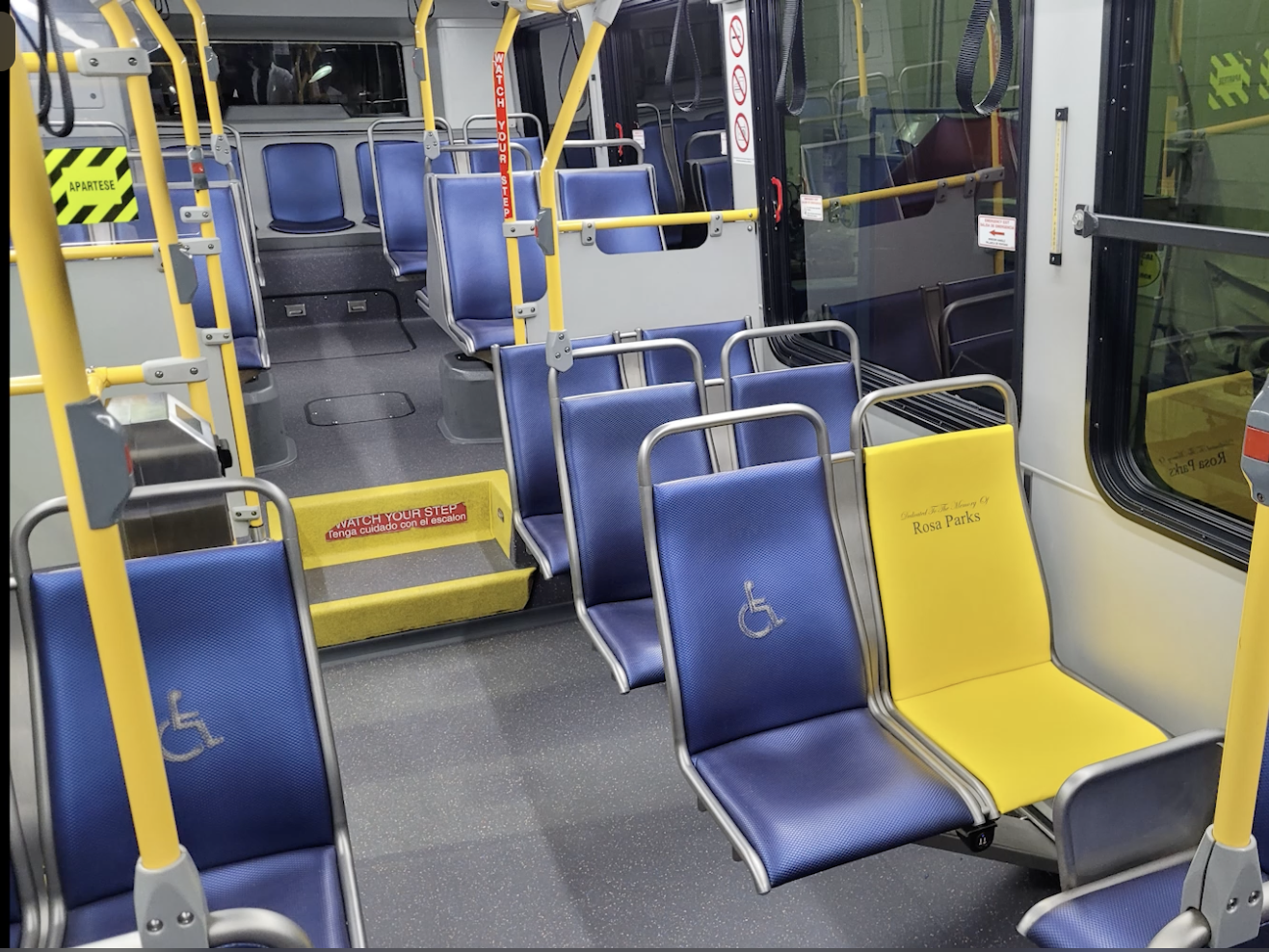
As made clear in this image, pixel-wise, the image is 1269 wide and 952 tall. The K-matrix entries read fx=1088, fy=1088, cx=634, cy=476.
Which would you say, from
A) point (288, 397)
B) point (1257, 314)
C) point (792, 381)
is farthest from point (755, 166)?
point (288, 397)

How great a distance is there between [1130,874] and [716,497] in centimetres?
98

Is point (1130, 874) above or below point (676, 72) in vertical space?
below

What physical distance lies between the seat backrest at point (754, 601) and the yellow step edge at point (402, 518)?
1.65 metres

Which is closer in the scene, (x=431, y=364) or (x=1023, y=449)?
(x=1023, y=449)

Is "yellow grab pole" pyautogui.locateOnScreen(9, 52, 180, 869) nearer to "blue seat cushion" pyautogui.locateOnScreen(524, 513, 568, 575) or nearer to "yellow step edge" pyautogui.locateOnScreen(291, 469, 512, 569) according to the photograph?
"blue seat cushion" pyautogui.locateOnScreen(524, 513, 568, 575)

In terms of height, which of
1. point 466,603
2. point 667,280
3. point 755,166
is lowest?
point 466,603

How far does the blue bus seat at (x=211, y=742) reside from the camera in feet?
5.87

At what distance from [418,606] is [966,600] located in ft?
5.87

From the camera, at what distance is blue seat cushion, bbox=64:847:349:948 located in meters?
1.74

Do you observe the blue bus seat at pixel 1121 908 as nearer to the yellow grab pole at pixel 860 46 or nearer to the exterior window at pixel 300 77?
the yellow grab pole at pixel 860 46

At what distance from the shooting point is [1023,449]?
2.84 meters

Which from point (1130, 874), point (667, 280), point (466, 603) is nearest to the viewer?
point (1130, 874)

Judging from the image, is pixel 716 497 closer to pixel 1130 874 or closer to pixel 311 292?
pixel 1130 874

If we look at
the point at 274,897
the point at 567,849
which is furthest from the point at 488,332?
the point at 274,897
